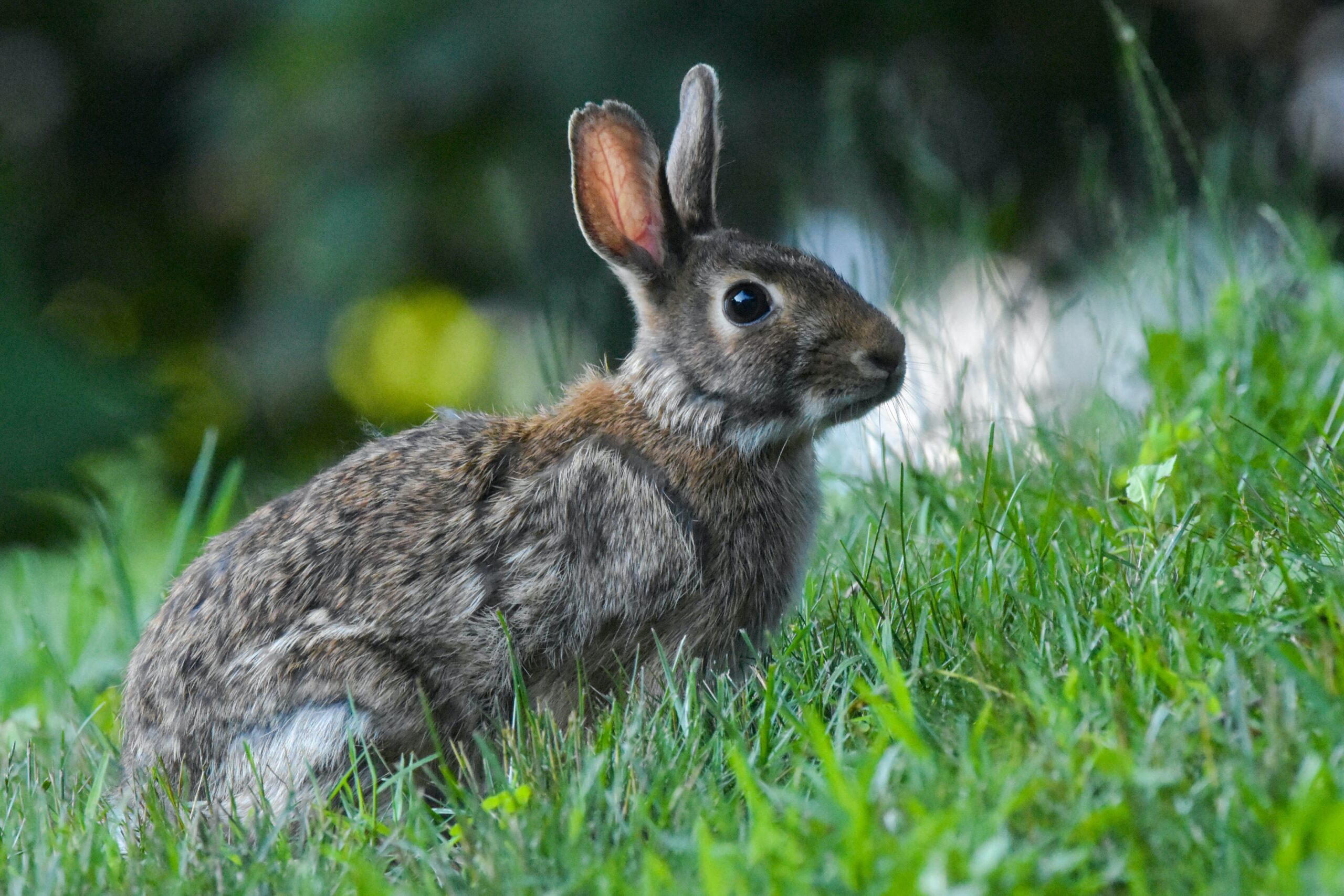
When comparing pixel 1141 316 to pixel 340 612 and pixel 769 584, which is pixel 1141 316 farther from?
pixel 340 612

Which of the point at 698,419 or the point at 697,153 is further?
the point at 697,153

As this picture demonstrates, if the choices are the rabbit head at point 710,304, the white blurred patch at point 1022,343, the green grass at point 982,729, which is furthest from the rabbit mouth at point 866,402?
the white blurred patch at point 1022,343

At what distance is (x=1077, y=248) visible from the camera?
6.41 metres

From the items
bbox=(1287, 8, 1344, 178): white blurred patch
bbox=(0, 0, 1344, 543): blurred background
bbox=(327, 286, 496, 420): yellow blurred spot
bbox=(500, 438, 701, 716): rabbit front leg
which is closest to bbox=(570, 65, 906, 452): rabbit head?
bbox=(500, 438, 701, 716): rabbit front leg

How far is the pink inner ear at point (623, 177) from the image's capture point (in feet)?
13.3

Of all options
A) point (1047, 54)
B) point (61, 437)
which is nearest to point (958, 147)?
point (1047, 54)

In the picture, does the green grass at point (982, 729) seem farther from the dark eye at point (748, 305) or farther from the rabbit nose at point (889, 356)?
the dark eye at point (748, 305)

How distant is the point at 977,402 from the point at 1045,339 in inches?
13.0

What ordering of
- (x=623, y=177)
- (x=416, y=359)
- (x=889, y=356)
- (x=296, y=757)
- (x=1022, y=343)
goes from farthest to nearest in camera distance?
(x=416, y=359) < (x=1022, y=343) < (x=623, y=177) < (x=889, y=356) < (x=296, y=757)

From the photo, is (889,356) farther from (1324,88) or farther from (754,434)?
(1324,88)

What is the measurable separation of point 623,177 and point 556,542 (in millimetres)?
1104

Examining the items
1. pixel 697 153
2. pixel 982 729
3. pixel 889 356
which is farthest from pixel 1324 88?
pixel 982 729

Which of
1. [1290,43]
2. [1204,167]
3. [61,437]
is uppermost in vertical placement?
[1290,43]

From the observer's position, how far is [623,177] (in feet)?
13.4
